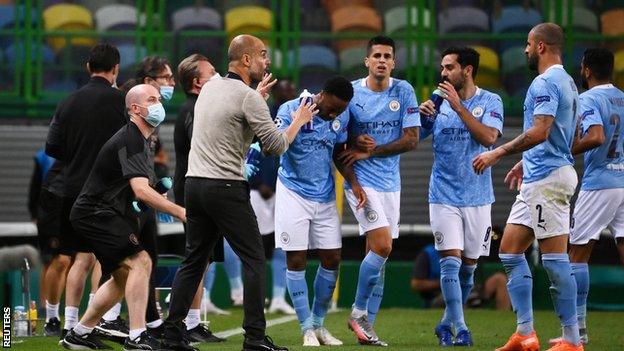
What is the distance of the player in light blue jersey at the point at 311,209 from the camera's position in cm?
1104

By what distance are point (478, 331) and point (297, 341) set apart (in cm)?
206

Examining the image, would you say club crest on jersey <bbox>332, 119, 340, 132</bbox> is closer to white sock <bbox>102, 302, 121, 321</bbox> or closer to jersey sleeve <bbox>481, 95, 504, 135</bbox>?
jersey sleeve <bbox>481, 95, 504, 135</bbox>

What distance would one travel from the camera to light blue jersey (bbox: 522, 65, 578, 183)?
31.5 feet

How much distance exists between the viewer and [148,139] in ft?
33.9

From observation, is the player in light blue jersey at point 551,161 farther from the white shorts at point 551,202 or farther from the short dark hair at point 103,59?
the short dark hair at point 103,59

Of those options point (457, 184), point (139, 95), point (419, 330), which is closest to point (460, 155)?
point (457, 184)

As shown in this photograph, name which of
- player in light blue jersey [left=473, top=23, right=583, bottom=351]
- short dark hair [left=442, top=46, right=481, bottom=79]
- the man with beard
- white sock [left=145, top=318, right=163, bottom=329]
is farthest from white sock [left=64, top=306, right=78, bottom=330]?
short dark hair [left=442, top=46, right=481, bottom=79]

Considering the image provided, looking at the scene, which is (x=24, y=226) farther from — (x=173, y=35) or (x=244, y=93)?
(x=244, y=93)

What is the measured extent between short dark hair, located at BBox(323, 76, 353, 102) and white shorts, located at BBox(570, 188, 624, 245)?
212 centimetres

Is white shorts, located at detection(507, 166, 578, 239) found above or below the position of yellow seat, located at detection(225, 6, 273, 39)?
below

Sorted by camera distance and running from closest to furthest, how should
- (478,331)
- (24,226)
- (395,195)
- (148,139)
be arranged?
1. (148,139)
2. (395,195)
3. (478,331)
4. (24,226)

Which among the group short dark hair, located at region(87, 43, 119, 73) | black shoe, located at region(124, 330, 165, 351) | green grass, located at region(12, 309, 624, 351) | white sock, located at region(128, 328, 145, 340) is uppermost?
short dark hair, located at region(87, 43, 119, 73)

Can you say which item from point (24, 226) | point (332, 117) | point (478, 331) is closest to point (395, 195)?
point (332, 117)

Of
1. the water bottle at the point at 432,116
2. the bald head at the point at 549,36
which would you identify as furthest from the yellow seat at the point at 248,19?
the bald head at the point at 549,36
